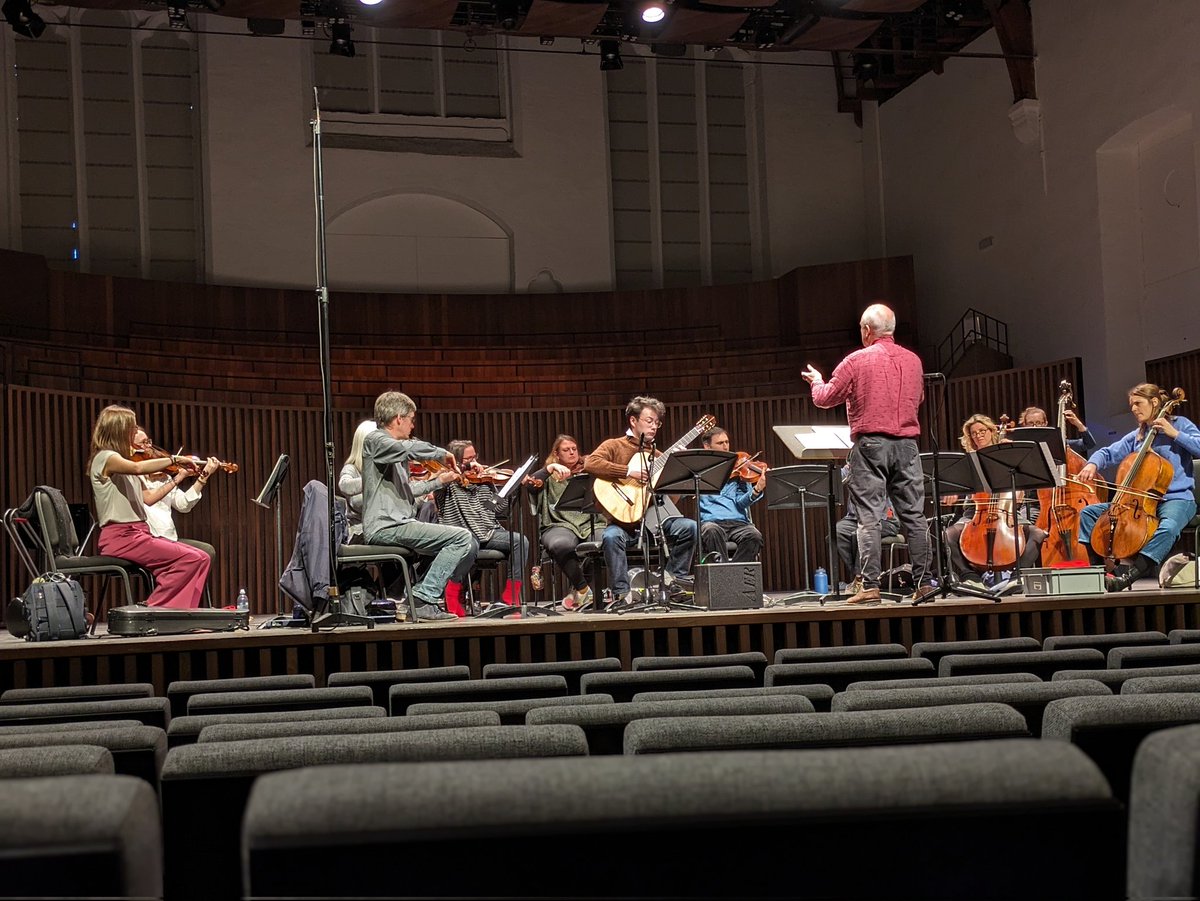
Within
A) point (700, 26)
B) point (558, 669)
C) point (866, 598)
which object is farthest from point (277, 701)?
point (700, 26)

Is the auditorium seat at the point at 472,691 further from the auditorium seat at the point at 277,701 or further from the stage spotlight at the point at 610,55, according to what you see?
the stage spotlight at the point at 610,55

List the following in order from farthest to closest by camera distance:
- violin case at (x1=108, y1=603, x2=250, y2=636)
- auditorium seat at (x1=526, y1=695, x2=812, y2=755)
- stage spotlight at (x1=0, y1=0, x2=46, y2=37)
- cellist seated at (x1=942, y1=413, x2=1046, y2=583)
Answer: stage spotlight at (x1=0, y1=0, x2=46, y2=37) < cellist seated at (x1=942, y1=413, x2=1046, y2=583) < violin case at (x1=108, y1=603, x2=250, y2=636) < auditorium seat at (x1=526, y1=695, x2=812, y2=755)

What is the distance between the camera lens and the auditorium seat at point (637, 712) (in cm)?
196

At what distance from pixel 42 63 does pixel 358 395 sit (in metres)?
4.61

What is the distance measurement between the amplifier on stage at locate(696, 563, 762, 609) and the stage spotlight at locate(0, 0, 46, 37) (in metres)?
7.66

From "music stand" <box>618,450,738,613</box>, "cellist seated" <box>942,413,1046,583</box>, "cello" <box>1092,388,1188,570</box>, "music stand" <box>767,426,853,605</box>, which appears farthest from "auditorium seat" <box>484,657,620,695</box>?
"cellist seated" <box>942,413,1046,583</box>

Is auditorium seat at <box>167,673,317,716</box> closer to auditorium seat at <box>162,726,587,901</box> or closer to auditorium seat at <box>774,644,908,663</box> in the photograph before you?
auditorium seat at <box>774,644,908,663</box>

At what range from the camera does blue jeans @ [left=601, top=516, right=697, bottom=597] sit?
6.75m

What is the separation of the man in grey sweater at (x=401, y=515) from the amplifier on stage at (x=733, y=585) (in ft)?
3.72

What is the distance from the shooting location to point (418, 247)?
1322cm

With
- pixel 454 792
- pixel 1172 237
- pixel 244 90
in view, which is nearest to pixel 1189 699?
pixel 454 792

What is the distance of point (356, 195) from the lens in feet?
42.5

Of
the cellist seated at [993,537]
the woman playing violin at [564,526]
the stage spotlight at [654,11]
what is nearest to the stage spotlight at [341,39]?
the stage spotlight at [654,11]

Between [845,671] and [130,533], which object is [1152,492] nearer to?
[845,671]
